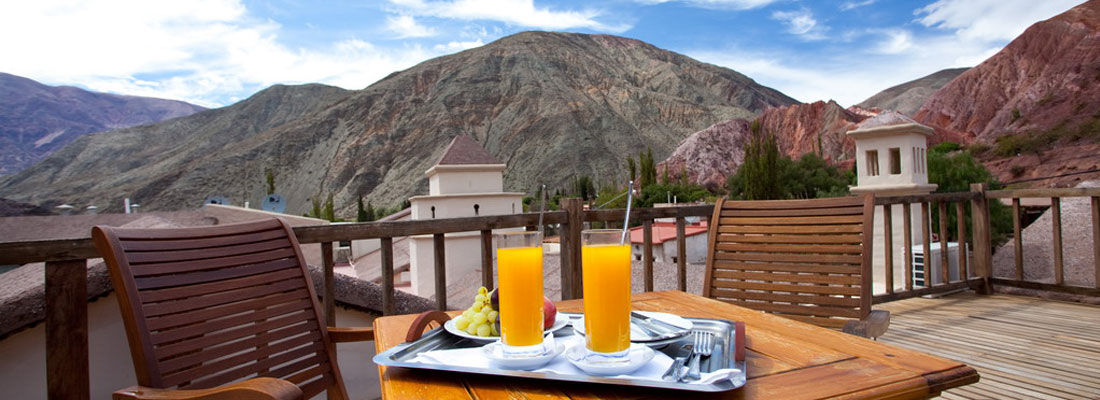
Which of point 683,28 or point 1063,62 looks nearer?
point 1063,62

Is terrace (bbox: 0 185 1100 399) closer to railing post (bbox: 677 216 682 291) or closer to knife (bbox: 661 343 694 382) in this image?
railing post (bbox: 677 216 682 291)

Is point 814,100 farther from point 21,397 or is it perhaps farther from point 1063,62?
point 21,397

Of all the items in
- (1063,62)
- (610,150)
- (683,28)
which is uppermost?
(683,28)

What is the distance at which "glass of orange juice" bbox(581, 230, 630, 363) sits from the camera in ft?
2.33

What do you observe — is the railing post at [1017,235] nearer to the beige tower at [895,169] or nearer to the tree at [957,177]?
the beige tower at [895,169]

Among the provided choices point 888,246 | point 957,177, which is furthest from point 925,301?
point 957,177

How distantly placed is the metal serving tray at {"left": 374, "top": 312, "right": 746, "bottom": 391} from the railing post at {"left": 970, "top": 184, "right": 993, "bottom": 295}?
155 inches

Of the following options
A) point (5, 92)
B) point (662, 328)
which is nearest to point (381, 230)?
point (662, 328)

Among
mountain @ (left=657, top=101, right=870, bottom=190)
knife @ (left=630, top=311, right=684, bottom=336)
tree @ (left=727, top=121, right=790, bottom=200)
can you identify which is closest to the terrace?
knife @ (left=630, top=311, right=684, bottom=336)

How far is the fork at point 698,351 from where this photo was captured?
691 mm

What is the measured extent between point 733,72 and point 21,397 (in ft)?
281

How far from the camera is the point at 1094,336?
268 cm

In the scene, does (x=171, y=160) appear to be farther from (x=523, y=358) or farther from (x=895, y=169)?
(x=523, y=358)

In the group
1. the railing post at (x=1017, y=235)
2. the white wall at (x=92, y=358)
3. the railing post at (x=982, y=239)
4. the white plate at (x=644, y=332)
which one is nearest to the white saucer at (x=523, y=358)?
the white plate at (x=644, y=332)
